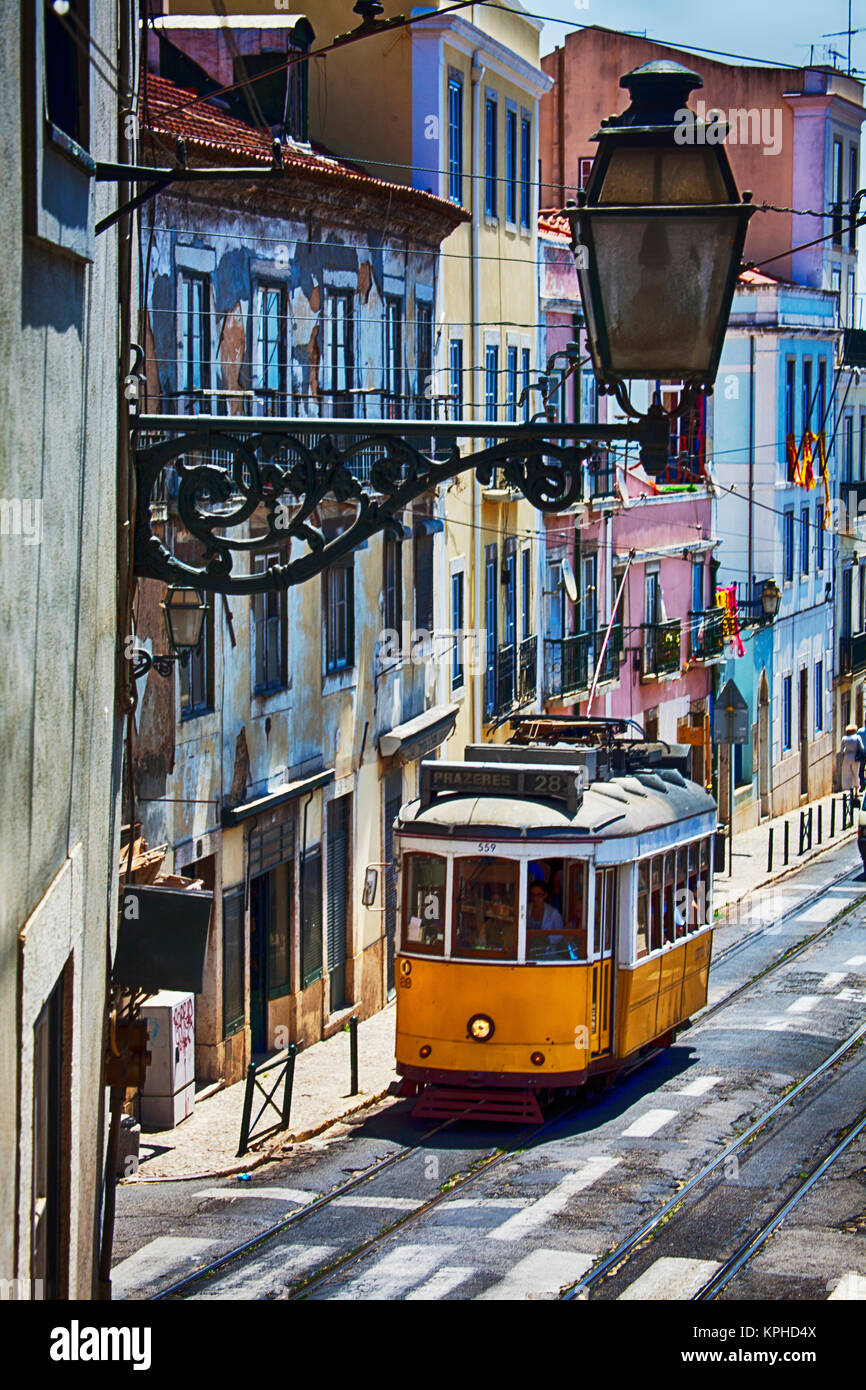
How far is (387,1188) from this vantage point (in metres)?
16.5

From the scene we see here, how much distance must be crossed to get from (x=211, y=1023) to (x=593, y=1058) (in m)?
4.08

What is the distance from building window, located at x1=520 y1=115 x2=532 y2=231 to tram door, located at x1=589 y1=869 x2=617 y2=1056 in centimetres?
1798

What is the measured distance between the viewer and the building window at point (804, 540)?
161 ft

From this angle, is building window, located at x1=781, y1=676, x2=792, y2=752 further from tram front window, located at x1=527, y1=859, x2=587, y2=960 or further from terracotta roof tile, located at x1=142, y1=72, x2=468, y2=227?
tram front window, located at x1=527, y1=859, x2=587, y2=960

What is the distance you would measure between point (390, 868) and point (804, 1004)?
5.64m

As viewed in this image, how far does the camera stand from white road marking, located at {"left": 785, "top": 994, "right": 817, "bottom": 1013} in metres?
A: 24.2

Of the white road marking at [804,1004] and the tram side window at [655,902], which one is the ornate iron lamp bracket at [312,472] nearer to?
the tram side window at [655,902]

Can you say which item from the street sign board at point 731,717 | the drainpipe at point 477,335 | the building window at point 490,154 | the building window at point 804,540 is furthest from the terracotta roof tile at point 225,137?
the building window at point 804,540

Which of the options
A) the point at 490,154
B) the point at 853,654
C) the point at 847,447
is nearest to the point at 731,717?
the point at 490,154

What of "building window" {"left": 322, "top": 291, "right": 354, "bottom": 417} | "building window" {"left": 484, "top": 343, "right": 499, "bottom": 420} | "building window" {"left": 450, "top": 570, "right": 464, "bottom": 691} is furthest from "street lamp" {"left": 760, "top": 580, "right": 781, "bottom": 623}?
"building window" {"left": 322, "top": 291, "right": 354, "bottom": 417}

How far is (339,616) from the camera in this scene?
2548 centimetres

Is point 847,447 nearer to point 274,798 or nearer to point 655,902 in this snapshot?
point 274,798

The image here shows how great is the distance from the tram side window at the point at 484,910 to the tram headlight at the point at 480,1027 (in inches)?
19.6
